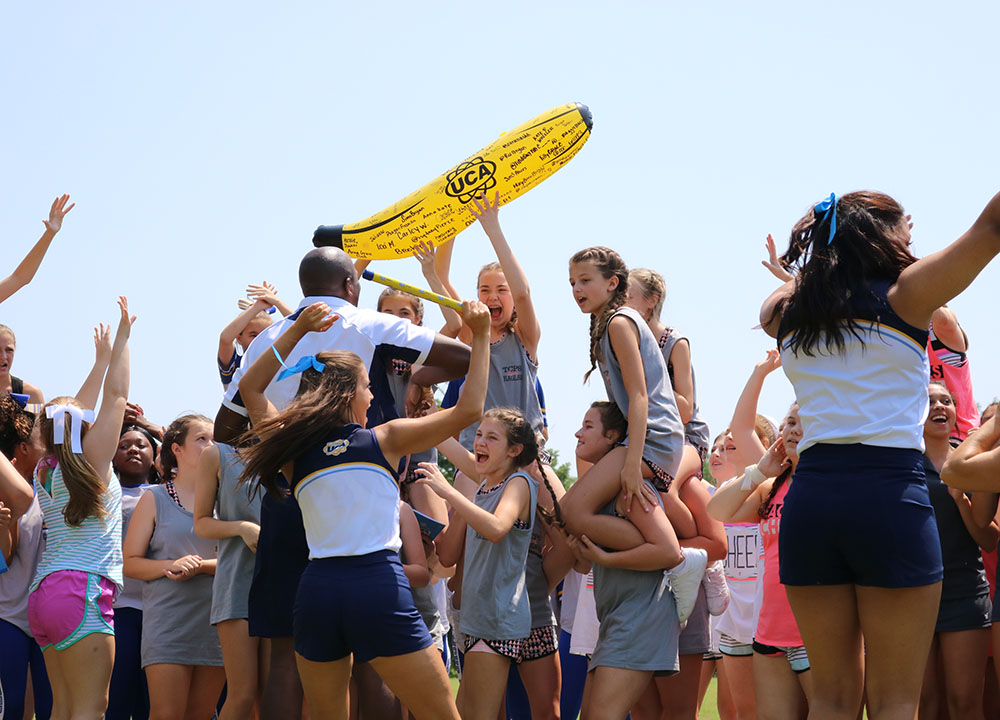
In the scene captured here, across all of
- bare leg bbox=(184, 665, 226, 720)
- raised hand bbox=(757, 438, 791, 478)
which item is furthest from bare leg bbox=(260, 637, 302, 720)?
raised hand bbox=(757, 438, 791, 478)

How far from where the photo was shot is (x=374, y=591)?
14.1ft

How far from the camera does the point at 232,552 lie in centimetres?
605

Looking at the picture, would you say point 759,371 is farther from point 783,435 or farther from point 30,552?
point 30,552

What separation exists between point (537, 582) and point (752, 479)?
4.42 feet

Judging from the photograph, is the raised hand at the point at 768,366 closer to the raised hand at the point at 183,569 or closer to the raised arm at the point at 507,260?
the raised arm at the point at 507,260

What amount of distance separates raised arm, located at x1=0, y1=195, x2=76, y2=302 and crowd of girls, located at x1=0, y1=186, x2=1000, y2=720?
2 centimetres

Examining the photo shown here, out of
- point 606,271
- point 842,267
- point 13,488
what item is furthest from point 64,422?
point 842,267

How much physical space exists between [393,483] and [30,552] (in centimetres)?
333

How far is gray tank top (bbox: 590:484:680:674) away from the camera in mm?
5574

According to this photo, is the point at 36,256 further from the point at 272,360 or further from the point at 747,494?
the point at 747,494

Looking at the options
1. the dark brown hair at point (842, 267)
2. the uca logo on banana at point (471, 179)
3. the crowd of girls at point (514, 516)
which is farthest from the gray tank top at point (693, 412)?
the dark brown hair at point (842, 267)

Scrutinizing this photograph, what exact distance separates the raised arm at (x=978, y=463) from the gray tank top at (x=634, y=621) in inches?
73.6

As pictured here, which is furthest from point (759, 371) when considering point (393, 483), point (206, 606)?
point (206, 606)

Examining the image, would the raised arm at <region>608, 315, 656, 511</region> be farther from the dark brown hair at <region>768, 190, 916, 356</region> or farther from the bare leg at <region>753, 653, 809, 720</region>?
the dark brown hair at <region>768, 190, 916, 356</region>
